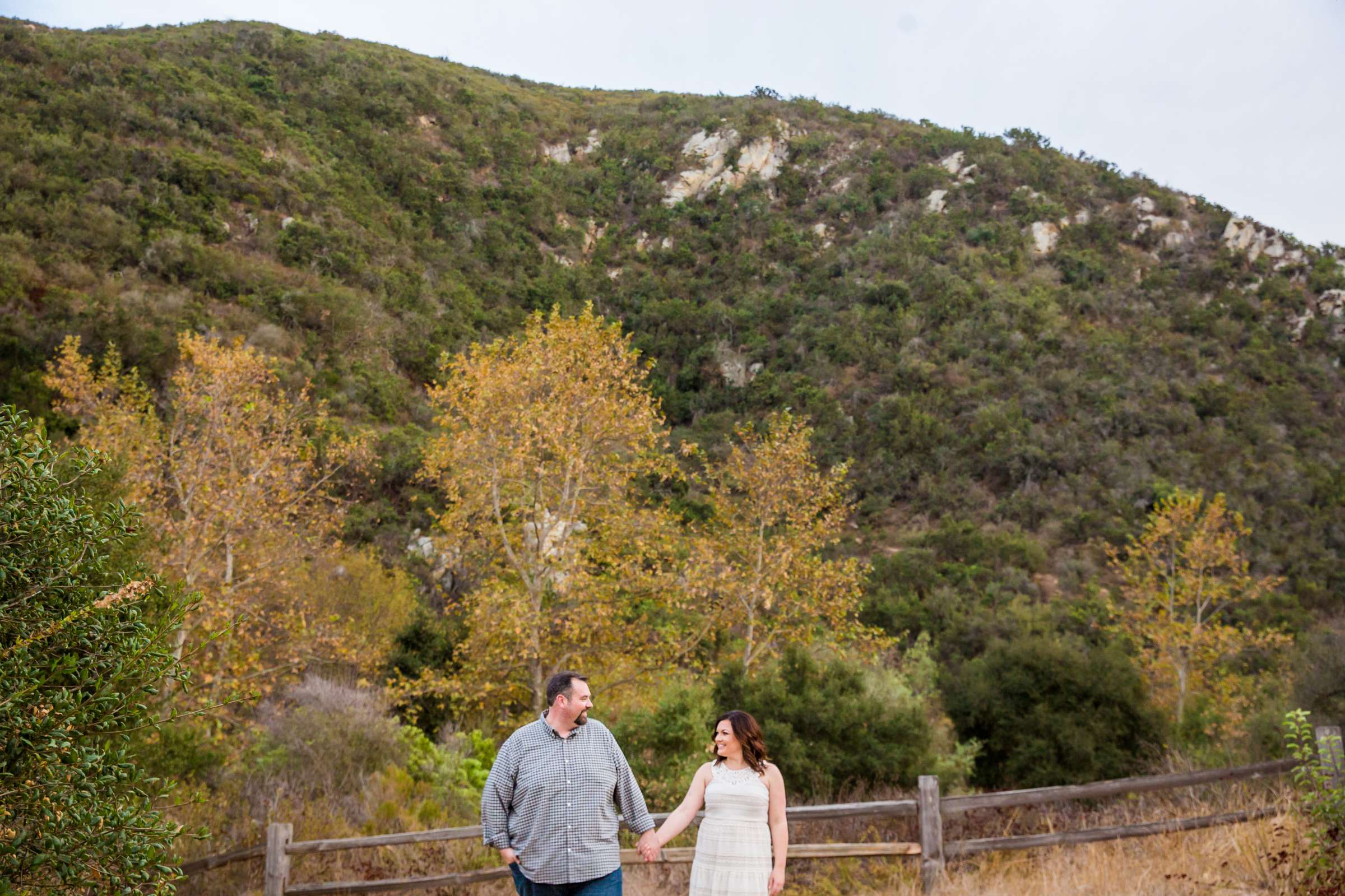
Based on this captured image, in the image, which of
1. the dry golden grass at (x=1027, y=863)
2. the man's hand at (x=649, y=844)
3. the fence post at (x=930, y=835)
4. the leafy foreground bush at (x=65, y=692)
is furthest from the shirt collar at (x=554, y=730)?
the fence post at (x=930, y=835)

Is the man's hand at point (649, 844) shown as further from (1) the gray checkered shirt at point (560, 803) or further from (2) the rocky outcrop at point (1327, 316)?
(2) the rocky outcrop at point (1327, 316)

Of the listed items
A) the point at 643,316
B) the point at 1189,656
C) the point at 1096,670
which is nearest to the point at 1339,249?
the point at 643,316

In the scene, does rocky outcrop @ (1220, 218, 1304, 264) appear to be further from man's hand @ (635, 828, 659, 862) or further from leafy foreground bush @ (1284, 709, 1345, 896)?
man's hand @ (635, 828, 659, 862)

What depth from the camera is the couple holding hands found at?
3797mm

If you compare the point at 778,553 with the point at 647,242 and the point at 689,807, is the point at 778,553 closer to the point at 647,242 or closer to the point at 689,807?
the point at 689,807

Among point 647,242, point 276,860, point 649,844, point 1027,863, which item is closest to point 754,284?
point 647,242

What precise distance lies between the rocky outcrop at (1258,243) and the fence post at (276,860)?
64.5 metres

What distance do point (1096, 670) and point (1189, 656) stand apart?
30.3ft

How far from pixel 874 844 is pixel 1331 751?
337 cm

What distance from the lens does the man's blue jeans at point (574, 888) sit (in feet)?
12.4

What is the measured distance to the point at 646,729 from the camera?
1088cm

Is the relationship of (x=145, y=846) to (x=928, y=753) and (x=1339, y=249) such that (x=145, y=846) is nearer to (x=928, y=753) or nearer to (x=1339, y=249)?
(x=928, y=753)

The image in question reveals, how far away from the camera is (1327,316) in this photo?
164 feet

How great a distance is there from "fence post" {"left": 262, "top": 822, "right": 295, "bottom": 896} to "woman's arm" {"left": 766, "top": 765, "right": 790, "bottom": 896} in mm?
4736
